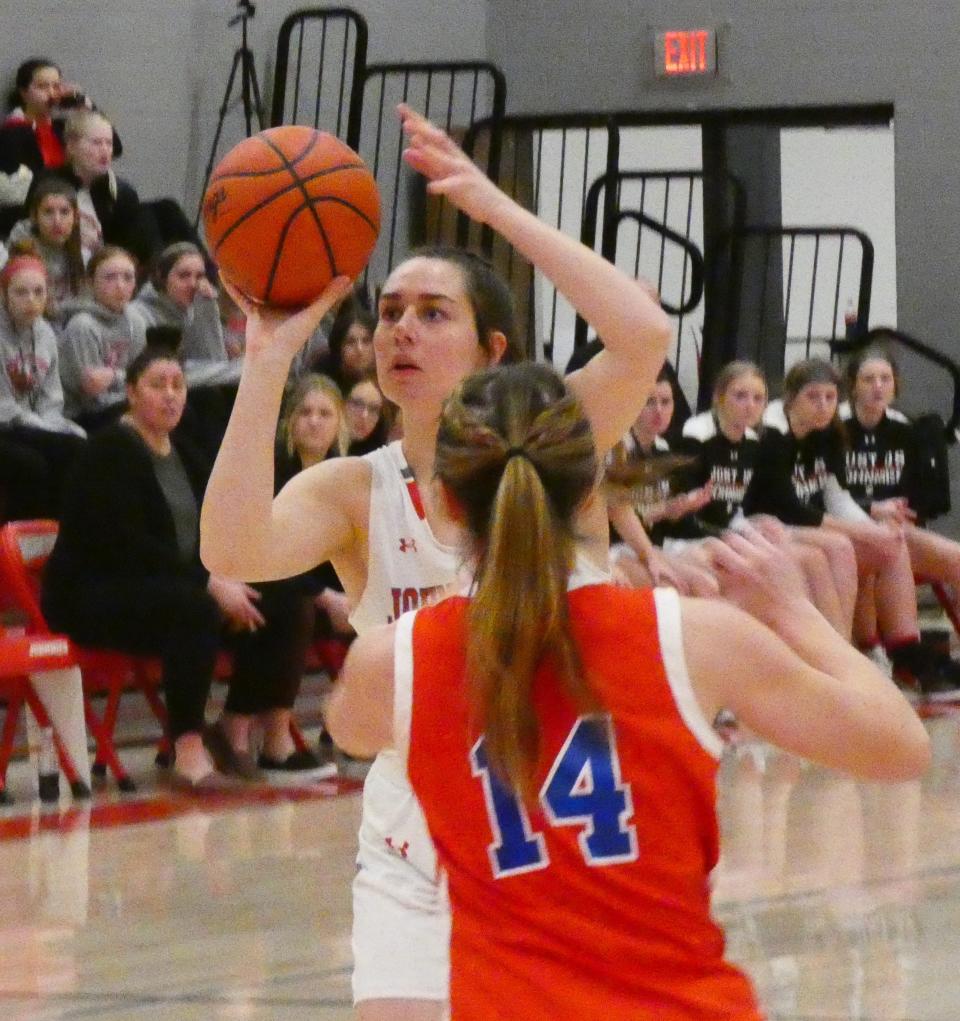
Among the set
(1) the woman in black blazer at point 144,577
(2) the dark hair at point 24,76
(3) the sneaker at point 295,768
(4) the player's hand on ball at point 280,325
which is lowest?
(3) the sneaker at point 295,768

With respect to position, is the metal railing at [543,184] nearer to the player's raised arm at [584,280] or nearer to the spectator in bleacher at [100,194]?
the spectator in bleacher at [100,194]

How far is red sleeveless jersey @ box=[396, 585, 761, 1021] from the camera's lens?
2006mm

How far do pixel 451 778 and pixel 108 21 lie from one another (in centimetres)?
947

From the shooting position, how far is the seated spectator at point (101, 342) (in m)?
8.30

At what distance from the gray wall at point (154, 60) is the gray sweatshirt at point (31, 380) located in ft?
8.75

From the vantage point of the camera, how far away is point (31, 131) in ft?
31.4

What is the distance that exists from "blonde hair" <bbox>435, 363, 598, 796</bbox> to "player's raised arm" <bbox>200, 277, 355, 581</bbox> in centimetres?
61

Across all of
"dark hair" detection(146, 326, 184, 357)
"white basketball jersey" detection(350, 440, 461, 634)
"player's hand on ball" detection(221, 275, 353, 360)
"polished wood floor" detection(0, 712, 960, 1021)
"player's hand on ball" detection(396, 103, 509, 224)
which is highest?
"player's hand on ball" detection(396, 103, 509, 224)

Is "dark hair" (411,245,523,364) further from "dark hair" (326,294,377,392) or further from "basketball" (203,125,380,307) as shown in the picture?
"dark hair" (326,294,377,392)

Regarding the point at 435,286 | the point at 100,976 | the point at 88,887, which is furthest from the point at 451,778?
the point at 88,887

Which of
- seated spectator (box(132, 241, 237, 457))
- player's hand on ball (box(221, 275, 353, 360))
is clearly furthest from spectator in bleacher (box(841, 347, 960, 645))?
player's hand on ball (box(221, 275, 353, 360))

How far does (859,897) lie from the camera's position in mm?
5176

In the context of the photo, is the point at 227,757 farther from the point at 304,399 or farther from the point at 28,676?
the point at 304,399

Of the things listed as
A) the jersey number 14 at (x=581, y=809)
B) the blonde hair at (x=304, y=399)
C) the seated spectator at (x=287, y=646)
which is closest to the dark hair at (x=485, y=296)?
the jersey number 14 at (x=581, y=809)
